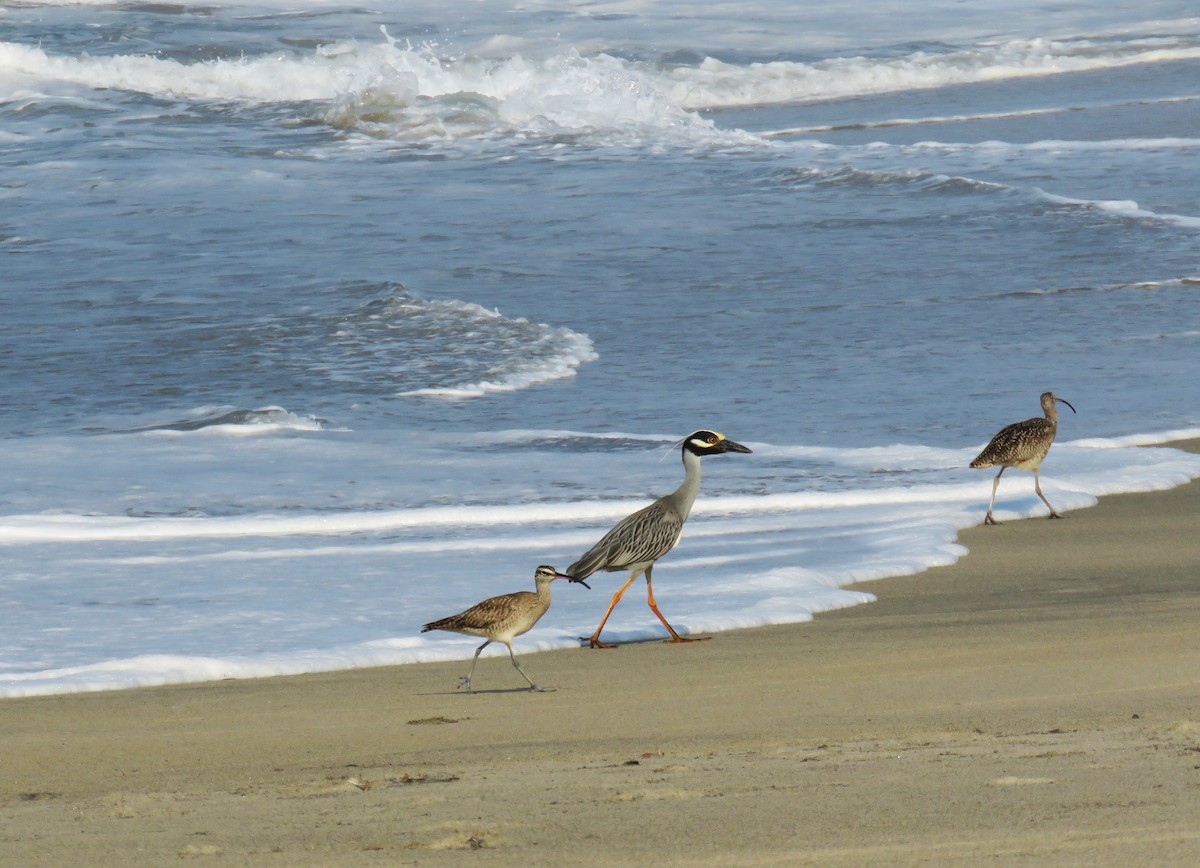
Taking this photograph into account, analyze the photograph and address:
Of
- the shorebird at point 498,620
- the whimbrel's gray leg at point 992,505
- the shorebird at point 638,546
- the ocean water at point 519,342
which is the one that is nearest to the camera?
the shorebird at point 498,620

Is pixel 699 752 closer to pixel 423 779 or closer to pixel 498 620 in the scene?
pixel 423 779

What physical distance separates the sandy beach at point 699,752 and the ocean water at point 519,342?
Answer: 1.48ft

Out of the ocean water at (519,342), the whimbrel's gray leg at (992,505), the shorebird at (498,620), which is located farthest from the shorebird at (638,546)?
the whimbrel's gray leg at (992,505)

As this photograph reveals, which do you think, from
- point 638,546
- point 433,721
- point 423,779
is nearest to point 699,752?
point 423,779

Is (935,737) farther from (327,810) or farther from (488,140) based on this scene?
(488,140)

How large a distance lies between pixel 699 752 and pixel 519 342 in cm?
989

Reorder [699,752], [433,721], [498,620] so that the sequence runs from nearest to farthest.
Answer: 1. [699,752]
2. [433,721]
3. [498,620]

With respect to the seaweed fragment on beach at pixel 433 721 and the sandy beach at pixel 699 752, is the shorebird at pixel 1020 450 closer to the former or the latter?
the sandy beach at pixel 699 752

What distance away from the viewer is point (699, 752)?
4.96 metres

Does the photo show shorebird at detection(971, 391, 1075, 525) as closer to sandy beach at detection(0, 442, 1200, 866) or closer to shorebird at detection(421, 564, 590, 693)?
sandy beach at detection(0, 442, 1200, 866)

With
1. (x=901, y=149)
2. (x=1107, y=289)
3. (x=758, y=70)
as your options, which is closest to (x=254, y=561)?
(x=1107, y=289)

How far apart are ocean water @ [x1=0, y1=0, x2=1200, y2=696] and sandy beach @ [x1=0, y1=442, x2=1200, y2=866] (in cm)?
45

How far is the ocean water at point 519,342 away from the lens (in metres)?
8.01

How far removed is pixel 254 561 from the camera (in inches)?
333
